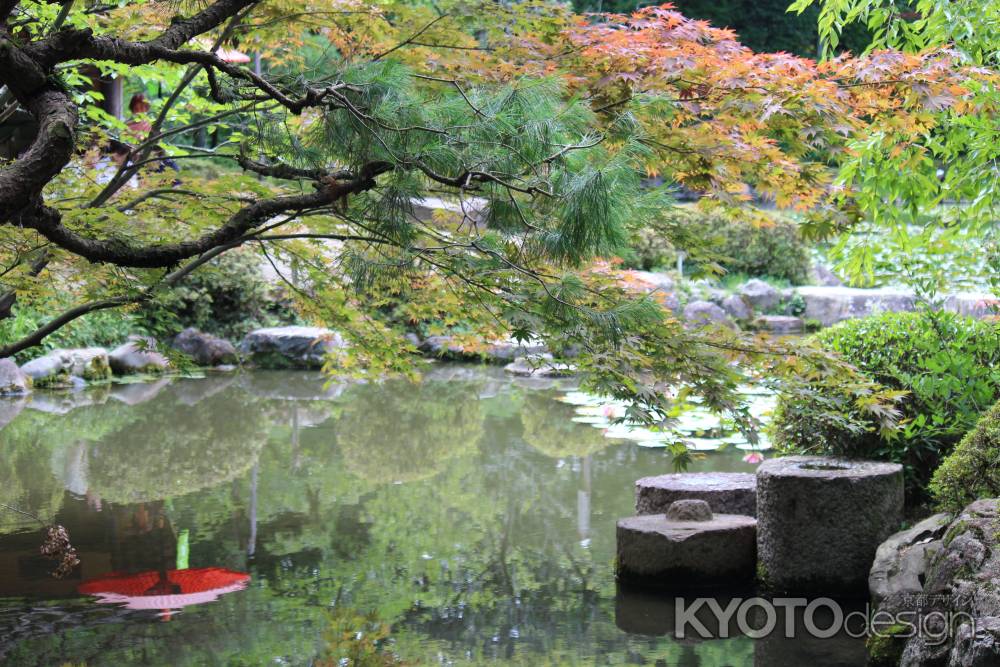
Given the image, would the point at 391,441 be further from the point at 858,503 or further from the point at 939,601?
the point at 939,601

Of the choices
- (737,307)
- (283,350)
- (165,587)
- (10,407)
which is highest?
(737,307)

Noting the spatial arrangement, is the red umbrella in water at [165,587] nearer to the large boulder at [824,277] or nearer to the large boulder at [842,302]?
the large boulder at [842,302]

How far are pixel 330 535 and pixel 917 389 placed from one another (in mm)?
3221

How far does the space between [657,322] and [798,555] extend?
4.65ft

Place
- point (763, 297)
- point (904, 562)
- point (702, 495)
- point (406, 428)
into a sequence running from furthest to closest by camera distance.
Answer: point (763, 297), point (406, 428), point (702, 495), point (904, 562)

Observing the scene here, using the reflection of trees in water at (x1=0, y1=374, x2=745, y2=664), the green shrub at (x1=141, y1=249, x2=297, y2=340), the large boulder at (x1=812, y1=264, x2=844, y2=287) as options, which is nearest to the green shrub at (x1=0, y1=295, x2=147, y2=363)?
the green shrub at (x1=141, y1=249, x2=297, y2=340)

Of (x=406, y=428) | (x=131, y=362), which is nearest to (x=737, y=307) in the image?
(x=406, y=428)

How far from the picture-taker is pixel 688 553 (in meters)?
4.37

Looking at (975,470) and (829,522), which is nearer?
(975,470)

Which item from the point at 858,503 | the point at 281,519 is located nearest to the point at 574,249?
the point at 858,503

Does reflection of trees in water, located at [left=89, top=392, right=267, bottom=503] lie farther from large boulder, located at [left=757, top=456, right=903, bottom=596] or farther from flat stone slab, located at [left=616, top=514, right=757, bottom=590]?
large boulder, located at [left=757, top=456, right=903, bottom=596]

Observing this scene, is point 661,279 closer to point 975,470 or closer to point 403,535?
point 403,535

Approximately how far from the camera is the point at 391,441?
27.0ft

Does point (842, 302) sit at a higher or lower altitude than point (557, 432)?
higher
